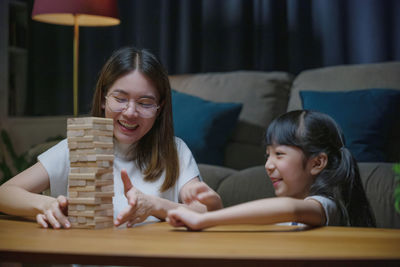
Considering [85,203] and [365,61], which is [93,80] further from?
[85,203]

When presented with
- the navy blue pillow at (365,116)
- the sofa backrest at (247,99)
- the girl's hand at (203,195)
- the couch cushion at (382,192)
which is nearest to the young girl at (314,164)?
the girl's hand at (203,195)

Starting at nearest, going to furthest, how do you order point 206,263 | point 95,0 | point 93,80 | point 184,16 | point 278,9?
point 206,263
point 95,0
point 278,9
point 184,16
point 93,80

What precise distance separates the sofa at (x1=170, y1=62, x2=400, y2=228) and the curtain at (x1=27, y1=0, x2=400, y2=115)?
41cm

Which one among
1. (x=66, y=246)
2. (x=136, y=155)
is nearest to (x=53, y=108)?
(x=136, y=155)

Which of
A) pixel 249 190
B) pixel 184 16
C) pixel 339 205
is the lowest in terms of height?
pixel 249 190

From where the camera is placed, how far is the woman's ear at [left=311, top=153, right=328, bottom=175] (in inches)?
56.9

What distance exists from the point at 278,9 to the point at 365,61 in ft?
2.24

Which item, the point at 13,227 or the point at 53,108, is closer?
the point at 13,227

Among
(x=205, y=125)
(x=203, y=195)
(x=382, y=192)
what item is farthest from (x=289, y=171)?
(x=205, y=125)

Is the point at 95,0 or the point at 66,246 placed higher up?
the point at 95,0

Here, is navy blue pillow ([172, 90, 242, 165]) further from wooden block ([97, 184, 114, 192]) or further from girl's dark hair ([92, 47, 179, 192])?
wooden block ([97, 184, 114, 192])

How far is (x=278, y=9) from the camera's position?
358cm

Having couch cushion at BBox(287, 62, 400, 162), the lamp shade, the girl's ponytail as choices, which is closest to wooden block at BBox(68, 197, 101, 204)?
the girl's ponytail

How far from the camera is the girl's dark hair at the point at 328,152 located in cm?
140
